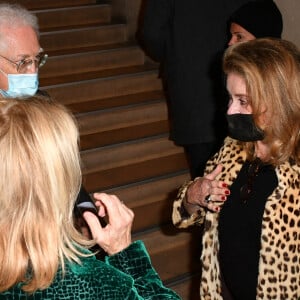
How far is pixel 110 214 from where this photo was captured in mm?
1760

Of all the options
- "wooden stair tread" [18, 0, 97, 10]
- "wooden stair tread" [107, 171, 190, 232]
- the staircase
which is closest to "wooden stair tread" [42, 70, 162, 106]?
the staircase

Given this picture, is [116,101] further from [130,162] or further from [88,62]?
[130,162]

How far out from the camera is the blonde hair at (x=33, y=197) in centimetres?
156

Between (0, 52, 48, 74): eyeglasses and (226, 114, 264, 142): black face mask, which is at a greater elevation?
(0, 52, 48, 74): eyeglasses

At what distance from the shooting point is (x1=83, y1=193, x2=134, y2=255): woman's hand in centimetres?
174

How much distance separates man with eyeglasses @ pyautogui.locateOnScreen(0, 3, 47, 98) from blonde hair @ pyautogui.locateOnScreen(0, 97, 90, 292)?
136 centimetres

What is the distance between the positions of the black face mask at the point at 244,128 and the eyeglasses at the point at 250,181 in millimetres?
105

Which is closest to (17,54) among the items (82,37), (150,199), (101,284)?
(101,284)

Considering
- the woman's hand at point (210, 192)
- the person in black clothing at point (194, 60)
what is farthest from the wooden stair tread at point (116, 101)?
the woman's hand at point (210, 192)

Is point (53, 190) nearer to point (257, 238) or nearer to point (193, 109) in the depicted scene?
point (257, 238)

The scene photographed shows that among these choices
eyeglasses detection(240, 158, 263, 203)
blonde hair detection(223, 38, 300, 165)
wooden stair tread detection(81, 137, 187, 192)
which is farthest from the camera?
wooden stair tread detection(81, 137, 187, 192)

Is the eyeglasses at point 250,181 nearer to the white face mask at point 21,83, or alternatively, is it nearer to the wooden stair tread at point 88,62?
the white face mask at point 21,83

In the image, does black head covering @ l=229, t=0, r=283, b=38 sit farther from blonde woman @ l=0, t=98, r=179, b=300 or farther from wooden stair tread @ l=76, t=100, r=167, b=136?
blonde woman @ l=0, t=98, r=179, b=300

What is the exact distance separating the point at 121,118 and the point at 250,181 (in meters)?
3.09
